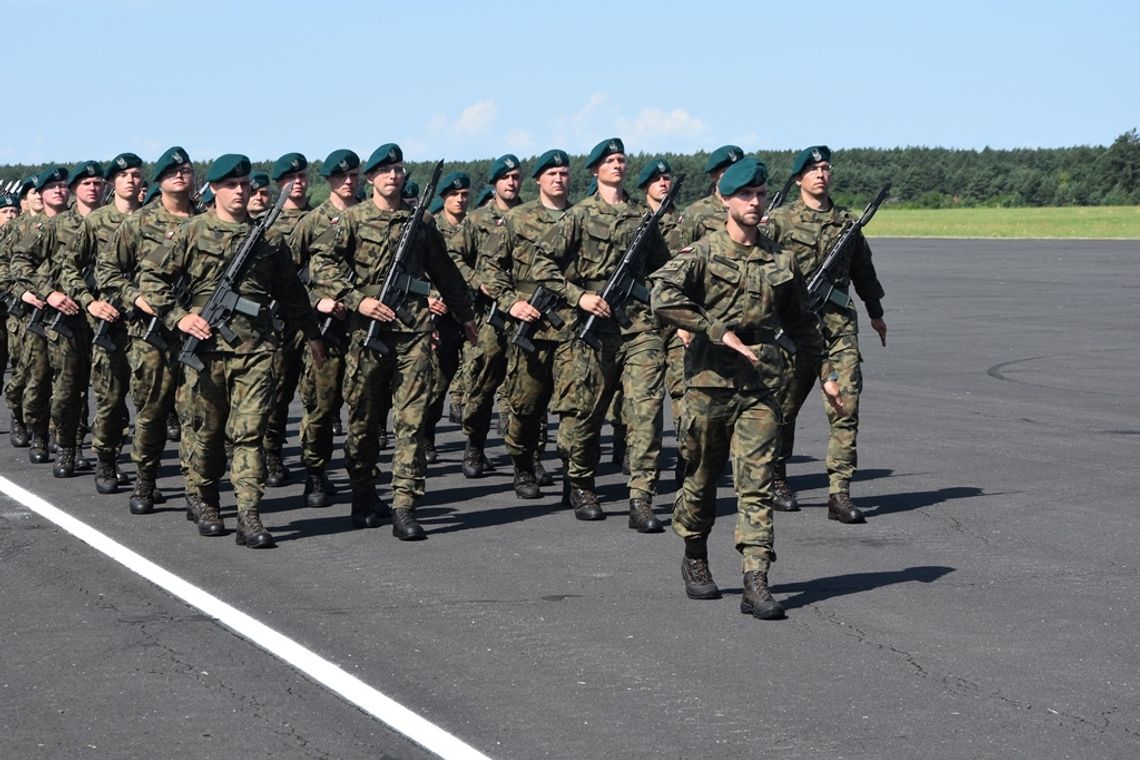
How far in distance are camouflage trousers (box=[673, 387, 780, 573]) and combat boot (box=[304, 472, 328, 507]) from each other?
149 inches

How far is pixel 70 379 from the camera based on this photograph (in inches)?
543

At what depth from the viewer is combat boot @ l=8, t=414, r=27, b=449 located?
15445 mm

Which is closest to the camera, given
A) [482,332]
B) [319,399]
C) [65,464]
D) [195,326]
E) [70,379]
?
[195,326]

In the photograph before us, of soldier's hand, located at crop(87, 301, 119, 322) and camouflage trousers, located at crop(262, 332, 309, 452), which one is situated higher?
soldier's hand, located at crop(87, 301, 119, 322)

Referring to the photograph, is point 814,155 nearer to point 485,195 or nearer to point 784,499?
point 784,499

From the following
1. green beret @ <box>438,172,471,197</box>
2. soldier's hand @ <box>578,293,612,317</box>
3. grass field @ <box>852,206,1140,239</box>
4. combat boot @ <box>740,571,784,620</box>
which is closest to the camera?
combat boot @ <box>740,571,784,620</box>

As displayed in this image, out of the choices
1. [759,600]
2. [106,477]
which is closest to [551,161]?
[106,477]

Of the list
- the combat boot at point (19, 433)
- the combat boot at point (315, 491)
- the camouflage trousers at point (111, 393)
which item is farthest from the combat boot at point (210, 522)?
the combat boot at point (19, 433)

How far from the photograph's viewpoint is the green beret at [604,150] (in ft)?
38.4

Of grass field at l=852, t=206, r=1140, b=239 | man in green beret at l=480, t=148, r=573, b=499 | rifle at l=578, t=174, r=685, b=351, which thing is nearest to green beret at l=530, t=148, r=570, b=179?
man in green beret at l=480, t=148, r=573, b=499

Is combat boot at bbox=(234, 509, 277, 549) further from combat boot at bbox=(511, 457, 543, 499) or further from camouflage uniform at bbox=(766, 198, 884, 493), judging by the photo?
camouflage uniform at bbox=(766, 198, 884, 493)

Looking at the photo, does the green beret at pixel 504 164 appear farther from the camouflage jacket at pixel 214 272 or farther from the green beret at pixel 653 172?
the camouflage jacket at pixel 214 272

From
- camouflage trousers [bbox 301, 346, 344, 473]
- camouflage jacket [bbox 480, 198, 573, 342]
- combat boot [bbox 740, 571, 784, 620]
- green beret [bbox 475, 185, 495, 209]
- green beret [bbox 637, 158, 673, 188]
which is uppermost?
green beret [bbox 637, 158, 673, 188]

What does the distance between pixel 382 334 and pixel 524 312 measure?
1152mm
